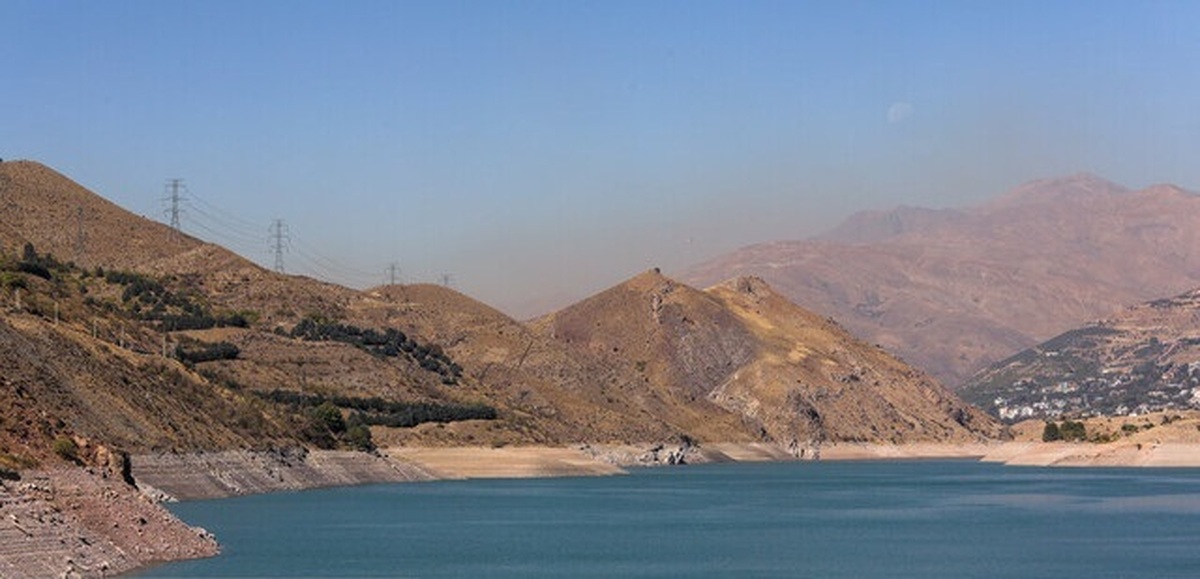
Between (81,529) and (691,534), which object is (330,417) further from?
(81,529)

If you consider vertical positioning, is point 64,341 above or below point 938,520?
above

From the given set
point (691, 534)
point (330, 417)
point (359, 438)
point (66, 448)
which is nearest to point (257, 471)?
point (330, 417)

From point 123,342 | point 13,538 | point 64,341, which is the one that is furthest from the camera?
point 123,342

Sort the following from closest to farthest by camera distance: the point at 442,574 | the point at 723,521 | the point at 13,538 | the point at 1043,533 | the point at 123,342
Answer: the point at 13,538, the point at 442,574, the point at 1043,533, the point at 723,521, the point at 123,342

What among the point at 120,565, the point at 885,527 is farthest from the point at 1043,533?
the point at 120,565

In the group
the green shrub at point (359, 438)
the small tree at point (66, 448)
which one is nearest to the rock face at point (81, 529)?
the small tree at point (66, 448)

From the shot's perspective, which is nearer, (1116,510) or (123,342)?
(1116,510)

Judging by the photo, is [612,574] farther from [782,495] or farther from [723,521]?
[782,495]
